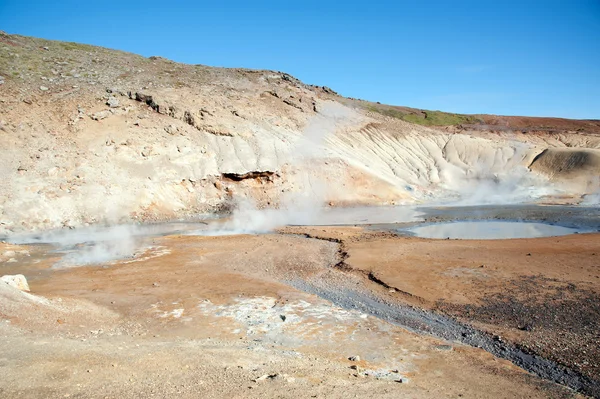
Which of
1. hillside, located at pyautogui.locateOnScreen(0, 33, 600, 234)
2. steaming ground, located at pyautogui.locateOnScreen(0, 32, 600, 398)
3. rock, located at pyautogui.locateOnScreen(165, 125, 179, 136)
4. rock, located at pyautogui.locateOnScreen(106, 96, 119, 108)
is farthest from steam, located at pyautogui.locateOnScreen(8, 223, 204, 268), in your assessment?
rock, located at pyautogui.locateOnScreen(106, 96, 119, 108)

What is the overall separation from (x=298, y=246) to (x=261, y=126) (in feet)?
58.8

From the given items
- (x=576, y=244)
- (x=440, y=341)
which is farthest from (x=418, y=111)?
(x=440, y=341)

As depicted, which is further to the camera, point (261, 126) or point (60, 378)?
point (261, 126)

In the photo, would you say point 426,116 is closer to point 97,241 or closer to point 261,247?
point 261,247

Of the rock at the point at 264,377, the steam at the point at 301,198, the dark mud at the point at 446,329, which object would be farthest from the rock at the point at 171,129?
the rock at the point at 264,377

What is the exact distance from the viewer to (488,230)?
1934 centimetres

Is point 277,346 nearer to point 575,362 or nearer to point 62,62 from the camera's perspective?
point 575,362

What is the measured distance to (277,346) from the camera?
7.24 metres

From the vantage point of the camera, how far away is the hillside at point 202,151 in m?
23.3

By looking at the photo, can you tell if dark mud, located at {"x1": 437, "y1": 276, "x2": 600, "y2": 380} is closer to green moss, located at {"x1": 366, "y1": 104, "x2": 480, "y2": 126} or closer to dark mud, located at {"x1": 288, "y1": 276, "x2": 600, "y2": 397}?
dark mud, located at {"x1": 288, "y1": 276, "x2": 600, "y2": 397}

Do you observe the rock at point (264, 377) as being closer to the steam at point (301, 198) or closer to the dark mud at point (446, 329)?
the dark mud at point (446, 329)

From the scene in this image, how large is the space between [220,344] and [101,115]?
80.1ft

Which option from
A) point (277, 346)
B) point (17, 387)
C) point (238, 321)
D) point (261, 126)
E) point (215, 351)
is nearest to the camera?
point (17, 387)

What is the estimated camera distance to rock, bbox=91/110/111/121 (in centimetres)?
2734
